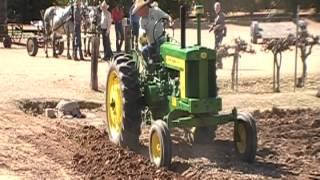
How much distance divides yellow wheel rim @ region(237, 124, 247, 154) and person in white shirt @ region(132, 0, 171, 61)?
65.3 inches

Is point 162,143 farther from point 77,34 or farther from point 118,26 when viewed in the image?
point 118,26

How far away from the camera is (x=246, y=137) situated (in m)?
8.95

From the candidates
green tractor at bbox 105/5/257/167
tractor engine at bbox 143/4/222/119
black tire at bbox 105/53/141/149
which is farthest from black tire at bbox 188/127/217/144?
black tire at bbox 105/53/141/149

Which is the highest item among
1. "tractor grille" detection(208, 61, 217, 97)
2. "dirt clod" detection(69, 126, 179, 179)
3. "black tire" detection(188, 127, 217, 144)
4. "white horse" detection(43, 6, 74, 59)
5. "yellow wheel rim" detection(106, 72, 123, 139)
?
"white horse" detection(43, 6, 74, 59)

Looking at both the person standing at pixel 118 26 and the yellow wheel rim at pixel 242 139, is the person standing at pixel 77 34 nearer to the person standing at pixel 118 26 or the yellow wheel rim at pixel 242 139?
the person standing at pixel 118 26

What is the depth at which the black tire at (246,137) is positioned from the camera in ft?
28.9

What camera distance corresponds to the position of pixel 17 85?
16359mm

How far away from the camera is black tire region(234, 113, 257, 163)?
347 inches

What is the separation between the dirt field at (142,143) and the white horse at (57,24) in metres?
7.39

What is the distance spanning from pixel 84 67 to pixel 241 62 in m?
4.73

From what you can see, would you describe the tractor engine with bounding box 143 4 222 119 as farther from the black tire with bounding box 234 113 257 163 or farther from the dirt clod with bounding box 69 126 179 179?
the dirt clod with bounding box 69 126 179 179

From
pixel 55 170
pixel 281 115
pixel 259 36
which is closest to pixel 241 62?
pixel 259 36

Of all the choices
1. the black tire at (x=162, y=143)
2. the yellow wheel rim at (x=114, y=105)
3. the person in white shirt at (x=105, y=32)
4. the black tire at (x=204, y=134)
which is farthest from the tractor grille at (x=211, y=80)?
the person in white shirt at (x=105, y=32)

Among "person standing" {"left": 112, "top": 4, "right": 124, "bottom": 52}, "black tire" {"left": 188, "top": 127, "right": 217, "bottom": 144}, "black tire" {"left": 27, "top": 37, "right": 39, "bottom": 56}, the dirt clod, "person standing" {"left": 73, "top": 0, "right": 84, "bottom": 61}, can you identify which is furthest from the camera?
"person standing" {"left": 112, "top": 4, "right": 124, "bottom": 52}
